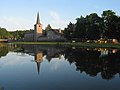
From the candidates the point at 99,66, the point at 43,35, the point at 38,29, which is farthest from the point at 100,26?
the point at 38,29

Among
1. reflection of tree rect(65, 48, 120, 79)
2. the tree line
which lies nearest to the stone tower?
the tree line

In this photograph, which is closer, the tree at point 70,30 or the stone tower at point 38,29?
the tree at point 70,30

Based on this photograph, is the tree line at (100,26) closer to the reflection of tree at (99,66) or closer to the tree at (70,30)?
the tree at (70,30)

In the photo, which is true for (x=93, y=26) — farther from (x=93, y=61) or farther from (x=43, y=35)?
(x=43, y=35)

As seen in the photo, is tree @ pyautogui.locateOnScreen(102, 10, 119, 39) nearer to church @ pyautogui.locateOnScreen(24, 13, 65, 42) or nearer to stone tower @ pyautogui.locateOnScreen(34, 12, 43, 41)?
church @ pyautogui.locateOnScreen(24, 13, 65, 42)

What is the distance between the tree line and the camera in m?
80.3

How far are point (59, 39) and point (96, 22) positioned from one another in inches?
2185

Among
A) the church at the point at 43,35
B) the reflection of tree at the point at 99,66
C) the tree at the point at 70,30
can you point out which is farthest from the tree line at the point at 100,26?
the reflection of tree at the point at 99,66

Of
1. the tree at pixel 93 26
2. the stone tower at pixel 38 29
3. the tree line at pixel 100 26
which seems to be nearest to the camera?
the tree line at pixel 100 26

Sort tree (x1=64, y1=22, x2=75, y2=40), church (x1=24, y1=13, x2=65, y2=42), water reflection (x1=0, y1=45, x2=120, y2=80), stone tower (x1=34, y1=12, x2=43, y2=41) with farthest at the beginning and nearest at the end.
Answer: stone tower (x1=34, y1=12, x2=43, y2=41), church (x1=24, y1=13, x2=65, y2=42), tree (x1=64, y1=22, x2=75, y2=40), water reflection (x1=0, y1=45, x2=120, y2=80)

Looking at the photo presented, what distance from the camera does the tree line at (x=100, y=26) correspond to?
80312 mm

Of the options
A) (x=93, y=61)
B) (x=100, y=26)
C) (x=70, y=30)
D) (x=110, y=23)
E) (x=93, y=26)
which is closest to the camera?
(x=93, y=61)

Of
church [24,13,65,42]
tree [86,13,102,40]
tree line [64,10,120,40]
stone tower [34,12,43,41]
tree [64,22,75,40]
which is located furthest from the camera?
stone tower [34,12,43,41]

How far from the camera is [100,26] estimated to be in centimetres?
8338
